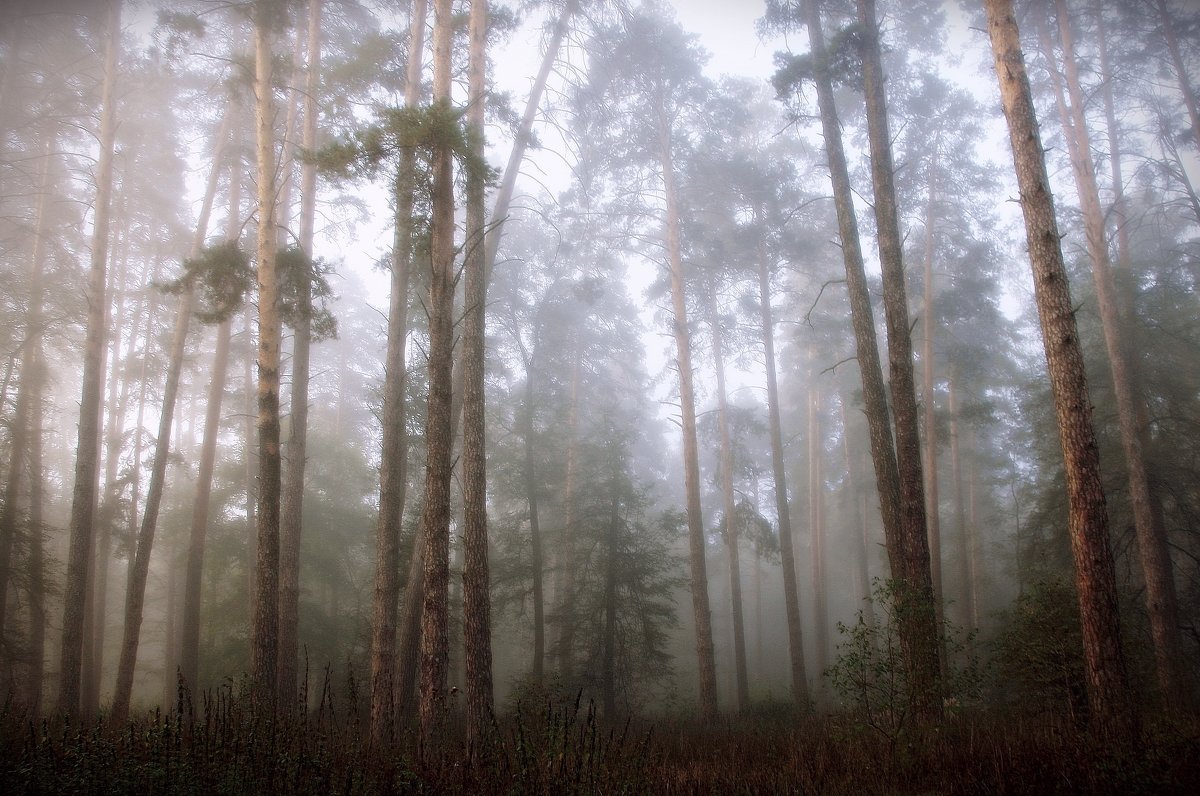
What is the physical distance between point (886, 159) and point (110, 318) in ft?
79.4

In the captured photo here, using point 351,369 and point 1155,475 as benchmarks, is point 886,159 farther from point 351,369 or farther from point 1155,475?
point 351,369

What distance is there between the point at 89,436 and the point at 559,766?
11498 mm

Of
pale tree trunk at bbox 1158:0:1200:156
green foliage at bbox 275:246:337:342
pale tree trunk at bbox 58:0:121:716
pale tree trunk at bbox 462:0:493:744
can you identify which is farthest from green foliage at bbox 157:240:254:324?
pale tree trunk at bbox 1158:0:1200:156

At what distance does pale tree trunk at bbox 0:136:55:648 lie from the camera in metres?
12.0

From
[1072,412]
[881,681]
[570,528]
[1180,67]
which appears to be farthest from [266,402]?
[1180,67]

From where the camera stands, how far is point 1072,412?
19.9 feet

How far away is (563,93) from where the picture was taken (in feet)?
37.8

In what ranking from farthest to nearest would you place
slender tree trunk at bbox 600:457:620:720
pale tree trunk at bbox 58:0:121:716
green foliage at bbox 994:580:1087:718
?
1. slender tree trunk at bbox 600:457:620:720
2. pale tree trunk at bbox 58:0:121:716
3. green foliage at bbox 994:580:1087:718

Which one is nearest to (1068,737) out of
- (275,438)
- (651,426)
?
(275,438)

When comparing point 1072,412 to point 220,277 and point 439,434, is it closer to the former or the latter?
point 439,434

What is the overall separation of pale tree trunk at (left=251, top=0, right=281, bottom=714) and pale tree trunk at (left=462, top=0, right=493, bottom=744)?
2.88 metres

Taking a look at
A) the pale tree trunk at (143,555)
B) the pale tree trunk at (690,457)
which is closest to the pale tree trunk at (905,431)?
the pale tree trunk at (690,457)

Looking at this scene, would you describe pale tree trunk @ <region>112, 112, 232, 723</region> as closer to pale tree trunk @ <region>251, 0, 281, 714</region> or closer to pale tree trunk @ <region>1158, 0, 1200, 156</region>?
pale tree trunk @ <region>251, 0, 281, 714</region>

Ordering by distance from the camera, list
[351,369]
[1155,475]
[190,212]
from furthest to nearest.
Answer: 1. [351,369]
2. [190,212]
3. [1155,475]
